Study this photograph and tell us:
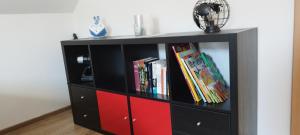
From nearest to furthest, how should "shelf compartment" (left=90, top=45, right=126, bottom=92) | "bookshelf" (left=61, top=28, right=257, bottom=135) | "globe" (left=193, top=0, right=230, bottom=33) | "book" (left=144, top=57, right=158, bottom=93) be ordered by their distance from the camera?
"bookshelf" (left=61, top=28, right=257, bottom=135) → "globe" (left=193, top=0, right=230, bottom=33) → "book" (left=144, top=57, right=158, bottom=93) → "shelf compartment" (left=90, top=45, right=126, bottom=92)

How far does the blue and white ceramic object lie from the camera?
2.16 metres

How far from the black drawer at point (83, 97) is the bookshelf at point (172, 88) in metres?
0.01

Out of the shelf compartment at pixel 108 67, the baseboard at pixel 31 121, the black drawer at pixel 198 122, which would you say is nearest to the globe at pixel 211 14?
the black drawer at pixel 198 122

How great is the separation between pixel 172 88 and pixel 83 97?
1.01m

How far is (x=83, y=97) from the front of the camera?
6.94ft

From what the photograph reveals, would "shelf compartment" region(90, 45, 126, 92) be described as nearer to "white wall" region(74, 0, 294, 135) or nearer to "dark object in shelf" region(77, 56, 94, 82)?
"dark object in shelf" region(77, 56, 94, 82)

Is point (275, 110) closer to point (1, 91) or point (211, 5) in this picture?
point (211, 5)

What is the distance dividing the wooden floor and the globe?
139cm

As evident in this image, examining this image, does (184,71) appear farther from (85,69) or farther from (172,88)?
(85,69)

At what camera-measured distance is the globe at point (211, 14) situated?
1325mm

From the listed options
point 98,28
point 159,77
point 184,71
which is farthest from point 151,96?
point 98,28

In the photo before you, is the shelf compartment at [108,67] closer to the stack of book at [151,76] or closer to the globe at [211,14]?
the stack of book at [151,76]

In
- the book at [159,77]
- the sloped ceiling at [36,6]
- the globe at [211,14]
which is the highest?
the sloped ceiling at [36,6]

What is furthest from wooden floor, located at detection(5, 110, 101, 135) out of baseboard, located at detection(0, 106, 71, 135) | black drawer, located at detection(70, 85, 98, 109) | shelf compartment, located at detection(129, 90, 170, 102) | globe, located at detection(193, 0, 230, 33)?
globe, located at detection(193, 0, 230, 33)
